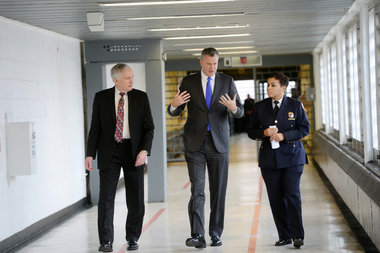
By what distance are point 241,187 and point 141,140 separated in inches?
185

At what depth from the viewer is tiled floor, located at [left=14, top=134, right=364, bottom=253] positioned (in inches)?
203

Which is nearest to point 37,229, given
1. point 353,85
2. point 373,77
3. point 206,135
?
point 206,135

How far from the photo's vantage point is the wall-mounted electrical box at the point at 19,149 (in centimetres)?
556

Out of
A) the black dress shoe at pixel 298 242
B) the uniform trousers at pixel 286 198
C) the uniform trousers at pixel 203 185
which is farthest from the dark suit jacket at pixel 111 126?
the black dress shoe at pixel 298 242

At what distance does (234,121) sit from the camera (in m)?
27.7

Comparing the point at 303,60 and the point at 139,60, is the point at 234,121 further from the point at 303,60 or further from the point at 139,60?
the point at 139,60

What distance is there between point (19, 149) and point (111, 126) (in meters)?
1.32

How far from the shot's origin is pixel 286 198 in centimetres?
489

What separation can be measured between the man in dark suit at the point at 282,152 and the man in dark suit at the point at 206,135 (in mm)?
285

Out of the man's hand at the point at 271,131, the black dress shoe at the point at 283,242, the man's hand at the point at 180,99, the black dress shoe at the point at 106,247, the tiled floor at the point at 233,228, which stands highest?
Answer: the man's hand at the point at 180,99

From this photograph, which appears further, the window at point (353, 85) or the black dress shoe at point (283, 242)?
the window at point (353, 85)

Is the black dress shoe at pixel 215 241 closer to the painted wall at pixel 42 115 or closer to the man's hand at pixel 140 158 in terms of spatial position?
the man's hand at pixel 140 158

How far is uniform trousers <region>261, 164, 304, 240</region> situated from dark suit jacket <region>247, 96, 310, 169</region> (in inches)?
3.6

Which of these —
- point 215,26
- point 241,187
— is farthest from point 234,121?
point 215,26
